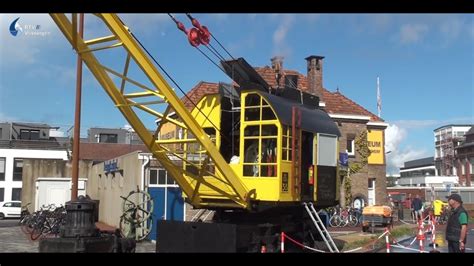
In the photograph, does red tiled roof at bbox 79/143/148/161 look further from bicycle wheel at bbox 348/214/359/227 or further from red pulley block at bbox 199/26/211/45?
red pulley block at bbox 199/26/211/45

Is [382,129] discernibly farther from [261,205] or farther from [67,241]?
[67,241]

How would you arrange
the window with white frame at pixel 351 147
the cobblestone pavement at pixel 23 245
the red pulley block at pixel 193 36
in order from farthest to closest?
1. the window with white frame at pixel 351 147
2. the cobblestone pavement at pixel 23 245
3. the red pulley block at pixel 193 36

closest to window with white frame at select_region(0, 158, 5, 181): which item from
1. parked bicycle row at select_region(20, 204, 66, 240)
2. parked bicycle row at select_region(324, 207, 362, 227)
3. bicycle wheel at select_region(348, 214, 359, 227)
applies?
parked bicycle row at select_region(20, 204, 66, 240)

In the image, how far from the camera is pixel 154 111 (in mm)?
11227

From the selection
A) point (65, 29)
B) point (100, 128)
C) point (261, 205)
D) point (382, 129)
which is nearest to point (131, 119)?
point (65, 29)

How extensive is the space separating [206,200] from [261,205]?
4.83ft

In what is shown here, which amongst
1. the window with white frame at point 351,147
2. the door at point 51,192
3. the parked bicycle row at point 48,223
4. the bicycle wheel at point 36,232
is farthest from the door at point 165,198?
the window with white frame at point 351,147

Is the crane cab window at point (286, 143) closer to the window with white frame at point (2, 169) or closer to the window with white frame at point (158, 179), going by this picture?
the window with white frame at point (158, 179)

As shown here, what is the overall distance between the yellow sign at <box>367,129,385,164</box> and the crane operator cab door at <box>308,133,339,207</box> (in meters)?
22.2

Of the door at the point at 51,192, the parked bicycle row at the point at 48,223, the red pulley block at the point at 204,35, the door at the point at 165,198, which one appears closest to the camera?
the red pulley block at the point at 204,35

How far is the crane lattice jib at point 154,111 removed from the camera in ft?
32.3

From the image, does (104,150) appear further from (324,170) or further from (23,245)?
(324,170)

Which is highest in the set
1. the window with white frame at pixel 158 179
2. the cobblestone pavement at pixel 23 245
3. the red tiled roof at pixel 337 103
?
the red tiled roof at pixel 337 103

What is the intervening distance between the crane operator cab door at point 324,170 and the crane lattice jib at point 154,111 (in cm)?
174
